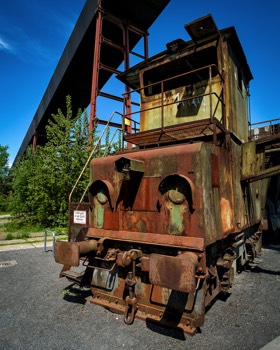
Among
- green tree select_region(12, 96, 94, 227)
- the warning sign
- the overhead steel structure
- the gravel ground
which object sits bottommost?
the gravel ground

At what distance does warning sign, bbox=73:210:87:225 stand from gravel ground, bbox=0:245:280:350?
4.84 feet

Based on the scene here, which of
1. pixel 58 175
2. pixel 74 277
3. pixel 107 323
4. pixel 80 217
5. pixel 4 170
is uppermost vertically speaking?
pixel 4 170

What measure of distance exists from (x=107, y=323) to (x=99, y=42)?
15.1 meters

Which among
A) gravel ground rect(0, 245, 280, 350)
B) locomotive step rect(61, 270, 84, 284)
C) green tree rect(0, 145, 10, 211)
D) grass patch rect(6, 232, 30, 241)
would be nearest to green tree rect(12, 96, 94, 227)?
grass patch rect(6, 232, 30, 241)

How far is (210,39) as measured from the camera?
5.45 m

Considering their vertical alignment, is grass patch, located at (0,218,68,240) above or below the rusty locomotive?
below

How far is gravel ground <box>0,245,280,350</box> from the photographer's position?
3.35 metres

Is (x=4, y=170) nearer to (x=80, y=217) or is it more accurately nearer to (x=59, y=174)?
(x=59, y=174)

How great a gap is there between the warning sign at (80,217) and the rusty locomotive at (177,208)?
0.08 ft

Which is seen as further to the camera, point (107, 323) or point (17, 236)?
point (17, 236)

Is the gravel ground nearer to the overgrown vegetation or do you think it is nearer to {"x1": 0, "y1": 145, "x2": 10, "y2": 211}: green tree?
the overgrown vegetation

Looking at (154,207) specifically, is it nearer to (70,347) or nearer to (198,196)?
(198,196)

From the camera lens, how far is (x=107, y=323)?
392 centimetres

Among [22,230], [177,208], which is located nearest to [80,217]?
[177,208]
